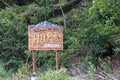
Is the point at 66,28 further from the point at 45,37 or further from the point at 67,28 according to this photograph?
the point at 45,37

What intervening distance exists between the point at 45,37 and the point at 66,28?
3434mm

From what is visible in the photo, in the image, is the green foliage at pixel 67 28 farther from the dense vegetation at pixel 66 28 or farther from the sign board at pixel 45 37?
the sign board at pixel 45 37

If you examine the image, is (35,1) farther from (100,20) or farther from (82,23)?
(100,20)

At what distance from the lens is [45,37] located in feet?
30.6

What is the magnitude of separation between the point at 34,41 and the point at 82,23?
2888mm

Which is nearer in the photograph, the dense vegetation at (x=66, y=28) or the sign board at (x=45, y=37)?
the sign board at (x=45, y=37)

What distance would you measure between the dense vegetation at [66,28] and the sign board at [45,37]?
1.29 meters

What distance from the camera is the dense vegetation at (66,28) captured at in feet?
32.3

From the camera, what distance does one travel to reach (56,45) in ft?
30.3

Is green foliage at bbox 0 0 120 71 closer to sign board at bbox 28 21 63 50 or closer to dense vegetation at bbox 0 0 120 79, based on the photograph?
dense vegetation at bbox 0 0 120 79

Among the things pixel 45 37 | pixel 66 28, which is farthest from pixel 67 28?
pixel 45 37

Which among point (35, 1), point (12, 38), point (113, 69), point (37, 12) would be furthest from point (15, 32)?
point (113, 69)

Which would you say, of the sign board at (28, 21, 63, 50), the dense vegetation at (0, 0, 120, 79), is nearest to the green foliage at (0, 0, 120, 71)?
the dense vegetation at (0, 0, 120, 79)

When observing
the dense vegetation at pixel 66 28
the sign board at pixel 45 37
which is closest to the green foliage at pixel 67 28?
the dense vegetation at pixel 66 28
